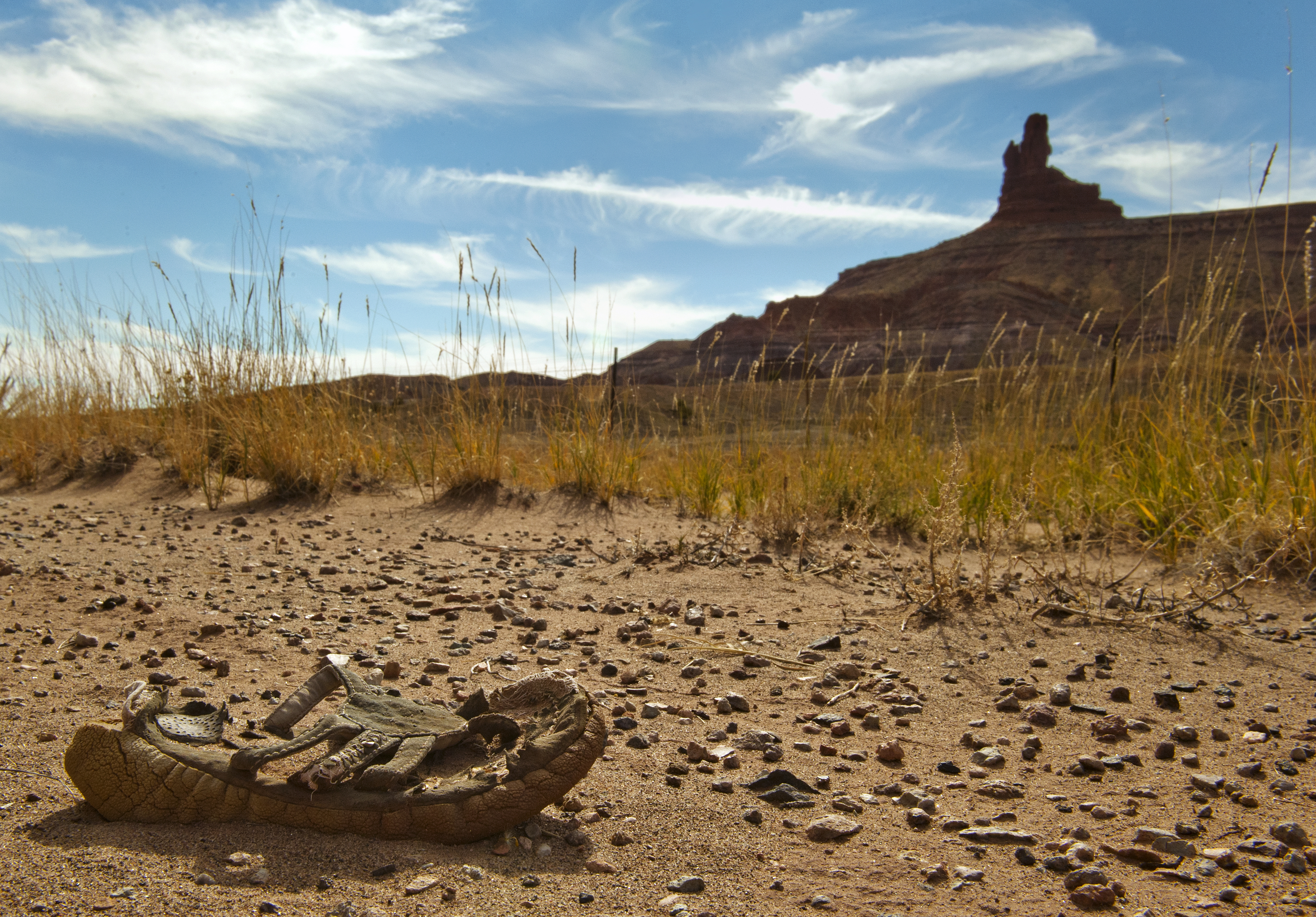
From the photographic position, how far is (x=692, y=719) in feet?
6.63

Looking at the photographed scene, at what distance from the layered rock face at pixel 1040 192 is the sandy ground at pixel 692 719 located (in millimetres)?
69502

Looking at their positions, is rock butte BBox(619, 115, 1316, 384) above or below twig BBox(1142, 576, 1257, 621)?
above

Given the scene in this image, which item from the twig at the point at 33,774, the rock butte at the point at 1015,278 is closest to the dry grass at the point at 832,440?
the twig at the point at 33,774

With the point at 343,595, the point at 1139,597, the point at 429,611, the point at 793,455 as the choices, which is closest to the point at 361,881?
the point at 429,611

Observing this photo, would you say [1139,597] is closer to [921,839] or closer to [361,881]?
[921,839]

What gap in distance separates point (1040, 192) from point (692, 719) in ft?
256

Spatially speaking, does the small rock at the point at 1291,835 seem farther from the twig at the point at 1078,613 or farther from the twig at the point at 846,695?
the twig at the point at 1078,613

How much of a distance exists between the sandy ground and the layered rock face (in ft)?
228

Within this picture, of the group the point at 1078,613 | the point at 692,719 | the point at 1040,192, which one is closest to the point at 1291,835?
the point at 692,719

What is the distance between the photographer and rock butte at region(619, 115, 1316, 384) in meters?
40.2

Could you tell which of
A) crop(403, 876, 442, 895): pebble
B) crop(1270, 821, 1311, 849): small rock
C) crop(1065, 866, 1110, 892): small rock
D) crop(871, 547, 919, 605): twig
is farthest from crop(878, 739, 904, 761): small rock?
crop(403, 876, 442, 895): pebble

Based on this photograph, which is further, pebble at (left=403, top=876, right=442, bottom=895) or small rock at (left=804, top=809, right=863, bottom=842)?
small rock at (left=804, top=809, right=863, bottom=842)

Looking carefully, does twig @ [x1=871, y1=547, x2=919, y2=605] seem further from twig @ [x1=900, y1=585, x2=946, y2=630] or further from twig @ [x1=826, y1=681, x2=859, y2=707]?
twig @ [x1=826, y1=681, x2=859, y2=707]

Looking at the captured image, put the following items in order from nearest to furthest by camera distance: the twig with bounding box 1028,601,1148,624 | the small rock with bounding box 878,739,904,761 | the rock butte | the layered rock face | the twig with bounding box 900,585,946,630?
the small rock with bounding box 878,739,904,761
the twig with bounding box 1028,601,1148,624
the twig with bounding box 900,585,946,630
the rock butte
the layered rock face
